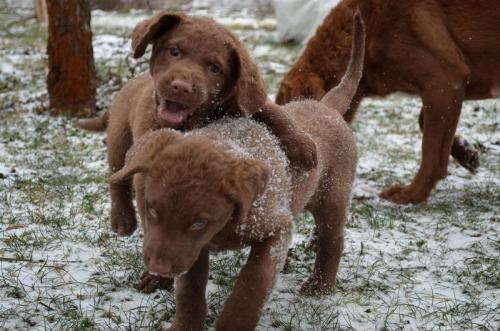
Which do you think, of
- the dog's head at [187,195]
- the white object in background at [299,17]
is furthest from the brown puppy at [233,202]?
the white object in background at [299,17]

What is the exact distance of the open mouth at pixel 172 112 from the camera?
113 inches

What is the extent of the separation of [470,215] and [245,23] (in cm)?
1186

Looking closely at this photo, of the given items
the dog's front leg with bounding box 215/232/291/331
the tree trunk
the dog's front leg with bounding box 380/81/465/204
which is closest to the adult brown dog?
the dog's front leg with bounding box 380/81/465/204

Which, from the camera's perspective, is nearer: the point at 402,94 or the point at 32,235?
the point at 32,235

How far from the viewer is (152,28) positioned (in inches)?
119

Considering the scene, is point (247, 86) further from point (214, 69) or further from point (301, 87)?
point (301, 87)

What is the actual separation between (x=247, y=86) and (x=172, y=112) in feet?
1.17

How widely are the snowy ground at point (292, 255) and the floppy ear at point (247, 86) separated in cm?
93

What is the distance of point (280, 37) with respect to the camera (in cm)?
1379

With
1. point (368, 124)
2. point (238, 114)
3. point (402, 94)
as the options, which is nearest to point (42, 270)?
point (238, 114)

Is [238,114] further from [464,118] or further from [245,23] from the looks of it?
[245,23]

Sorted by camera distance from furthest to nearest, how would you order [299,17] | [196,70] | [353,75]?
[299,17] < [353,75] < [196,70]

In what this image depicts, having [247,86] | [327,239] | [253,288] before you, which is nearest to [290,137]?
[247,86]

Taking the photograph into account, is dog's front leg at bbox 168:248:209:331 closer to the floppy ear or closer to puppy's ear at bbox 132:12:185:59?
the floppy ear
